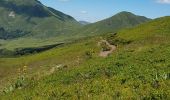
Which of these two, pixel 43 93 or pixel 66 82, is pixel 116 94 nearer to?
pixel 43 93

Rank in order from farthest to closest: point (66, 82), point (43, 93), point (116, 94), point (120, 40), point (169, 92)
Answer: point (120, 40), point (66, 82), point (43, 93), point (116, 94), point (169, 92)

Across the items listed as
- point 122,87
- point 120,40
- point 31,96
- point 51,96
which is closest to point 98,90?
point 122,87

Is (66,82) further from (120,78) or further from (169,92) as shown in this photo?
(169,92)

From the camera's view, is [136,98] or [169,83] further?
[169,83]

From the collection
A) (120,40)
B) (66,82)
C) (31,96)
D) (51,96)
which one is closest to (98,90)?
(51,96)

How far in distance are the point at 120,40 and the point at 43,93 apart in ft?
259

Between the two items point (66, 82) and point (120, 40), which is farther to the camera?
point (120, 40)

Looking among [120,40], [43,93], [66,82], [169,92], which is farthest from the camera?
[120,40]

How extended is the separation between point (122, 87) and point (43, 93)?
5.63 m

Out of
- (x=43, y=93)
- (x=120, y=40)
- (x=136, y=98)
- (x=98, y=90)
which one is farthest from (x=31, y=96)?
(x=120, y=40)

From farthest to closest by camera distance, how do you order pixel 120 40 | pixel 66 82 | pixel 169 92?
pixel 120 40 → pixel 66 82 → pixel 169 92

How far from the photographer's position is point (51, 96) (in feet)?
79.3

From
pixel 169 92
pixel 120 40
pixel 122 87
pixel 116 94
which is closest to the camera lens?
pixel 169 92

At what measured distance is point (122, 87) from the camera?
76.3 feet
